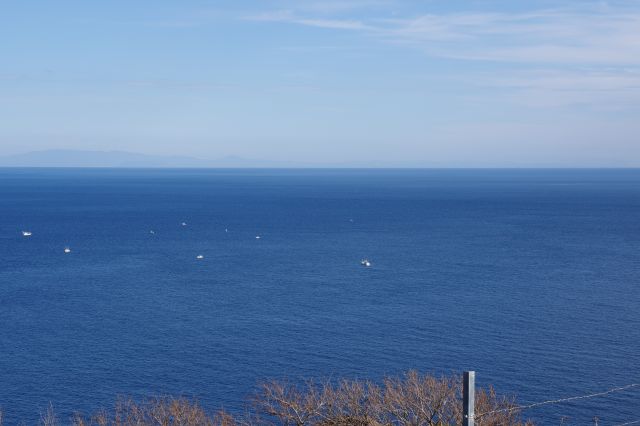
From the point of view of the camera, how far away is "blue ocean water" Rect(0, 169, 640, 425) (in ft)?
159

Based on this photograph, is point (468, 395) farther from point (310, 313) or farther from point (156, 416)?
point (310, 313)

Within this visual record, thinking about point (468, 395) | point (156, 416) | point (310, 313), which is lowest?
point (310, 313)

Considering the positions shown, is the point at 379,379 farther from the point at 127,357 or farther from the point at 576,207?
the point at 576,207

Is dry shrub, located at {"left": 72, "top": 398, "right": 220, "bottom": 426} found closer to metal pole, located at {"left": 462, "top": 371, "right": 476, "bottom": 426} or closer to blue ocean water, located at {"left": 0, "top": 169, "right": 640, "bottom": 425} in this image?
blue ocean water, located at {"left": 0, "top": 169, "right": 640, "bottom": 425}

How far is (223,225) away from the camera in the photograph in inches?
5699

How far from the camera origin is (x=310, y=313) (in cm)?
6606

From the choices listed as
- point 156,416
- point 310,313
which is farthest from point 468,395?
point 310,313

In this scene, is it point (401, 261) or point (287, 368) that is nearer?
point (287, 368)

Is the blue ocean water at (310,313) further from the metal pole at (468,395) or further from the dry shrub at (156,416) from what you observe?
the metal pole at (468,395)

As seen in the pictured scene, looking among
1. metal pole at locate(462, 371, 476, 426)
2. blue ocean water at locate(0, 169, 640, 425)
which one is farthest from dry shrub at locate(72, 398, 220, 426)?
metal pole at locate(462, 371, 476, 426)

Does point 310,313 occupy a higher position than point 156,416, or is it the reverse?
point 156,416

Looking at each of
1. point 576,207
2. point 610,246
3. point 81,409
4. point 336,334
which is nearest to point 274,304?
point 336,334

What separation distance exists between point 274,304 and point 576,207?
446 ft

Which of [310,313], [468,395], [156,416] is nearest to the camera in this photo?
[468,395]
